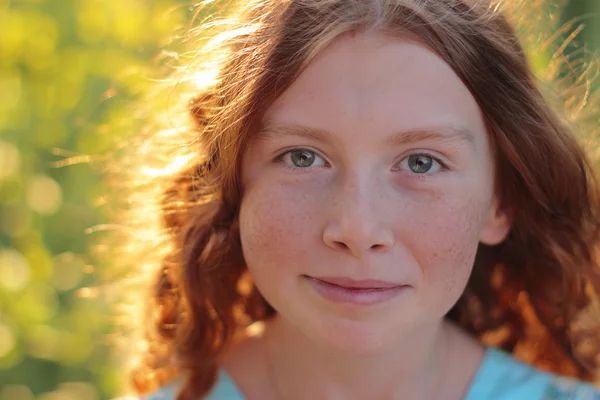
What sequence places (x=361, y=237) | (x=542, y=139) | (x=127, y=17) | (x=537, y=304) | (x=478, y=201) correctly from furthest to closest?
(x=127, y=17) → (x=537, y=304) → (x=542, y=139) → (x=478, y=201) → (x=361, y=237)

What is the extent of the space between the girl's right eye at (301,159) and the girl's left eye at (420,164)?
0.16 meters

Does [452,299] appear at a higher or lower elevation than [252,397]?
higher

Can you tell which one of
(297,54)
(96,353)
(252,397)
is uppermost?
A: (297,54)

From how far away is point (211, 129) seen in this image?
179cm

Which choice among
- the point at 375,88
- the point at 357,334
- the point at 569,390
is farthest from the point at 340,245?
the point at 569,390

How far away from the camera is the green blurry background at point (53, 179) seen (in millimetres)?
2771

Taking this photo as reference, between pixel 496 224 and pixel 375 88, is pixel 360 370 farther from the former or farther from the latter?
pixel 375 88

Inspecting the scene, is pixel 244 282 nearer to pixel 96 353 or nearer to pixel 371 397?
pixel 371 397

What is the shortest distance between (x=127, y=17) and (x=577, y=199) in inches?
62.7

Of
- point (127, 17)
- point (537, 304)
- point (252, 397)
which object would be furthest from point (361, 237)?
point (127, 17)

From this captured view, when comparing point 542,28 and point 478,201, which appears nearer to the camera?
point 478,201

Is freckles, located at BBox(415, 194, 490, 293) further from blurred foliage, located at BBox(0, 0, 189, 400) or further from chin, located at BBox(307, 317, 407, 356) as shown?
blurred foliage, located at BBox(0, 0, 189, 400)

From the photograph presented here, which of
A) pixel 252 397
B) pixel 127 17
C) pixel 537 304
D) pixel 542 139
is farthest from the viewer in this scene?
pixel 127 17

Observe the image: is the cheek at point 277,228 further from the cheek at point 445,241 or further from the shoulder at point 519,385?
the shoulder at point 519,385
